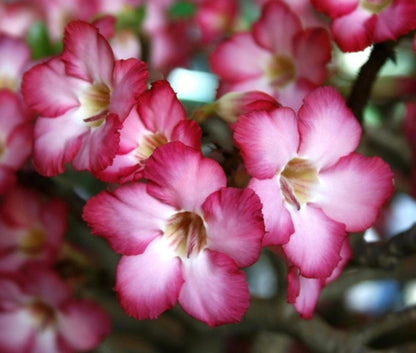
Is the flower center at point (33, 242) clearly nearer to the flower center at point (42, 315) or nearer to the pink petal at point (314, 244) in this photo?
the flower center at point (42, 315)

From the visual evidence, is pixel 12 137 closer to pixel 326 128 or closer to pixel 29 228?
pixel 29 228

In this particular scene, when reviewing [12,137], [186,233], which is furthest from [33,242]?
[186,233]

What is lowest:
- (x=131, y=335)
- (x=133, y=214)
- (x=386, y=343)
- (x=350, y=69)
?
(x=131, y=335)

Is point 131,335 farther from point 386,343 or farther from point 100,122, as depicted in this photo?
point 100,122

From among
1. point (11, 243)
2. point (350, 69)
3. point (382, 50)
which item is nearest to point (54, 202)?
point (11, 243)

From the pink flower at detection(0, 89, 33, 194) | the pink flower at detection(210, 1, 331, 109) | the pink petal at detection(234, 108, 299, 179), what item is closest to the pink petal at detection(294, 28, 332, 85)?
the pink flower at detection(210, 1, 331, 109)

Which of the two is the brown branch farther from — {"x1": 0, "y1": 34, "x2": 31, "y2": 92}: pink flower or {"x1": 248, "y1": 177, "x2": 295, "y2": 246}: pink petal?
{"x1": 0, "y1": 34, "x2": 31, "y2": 92}: pink flower
